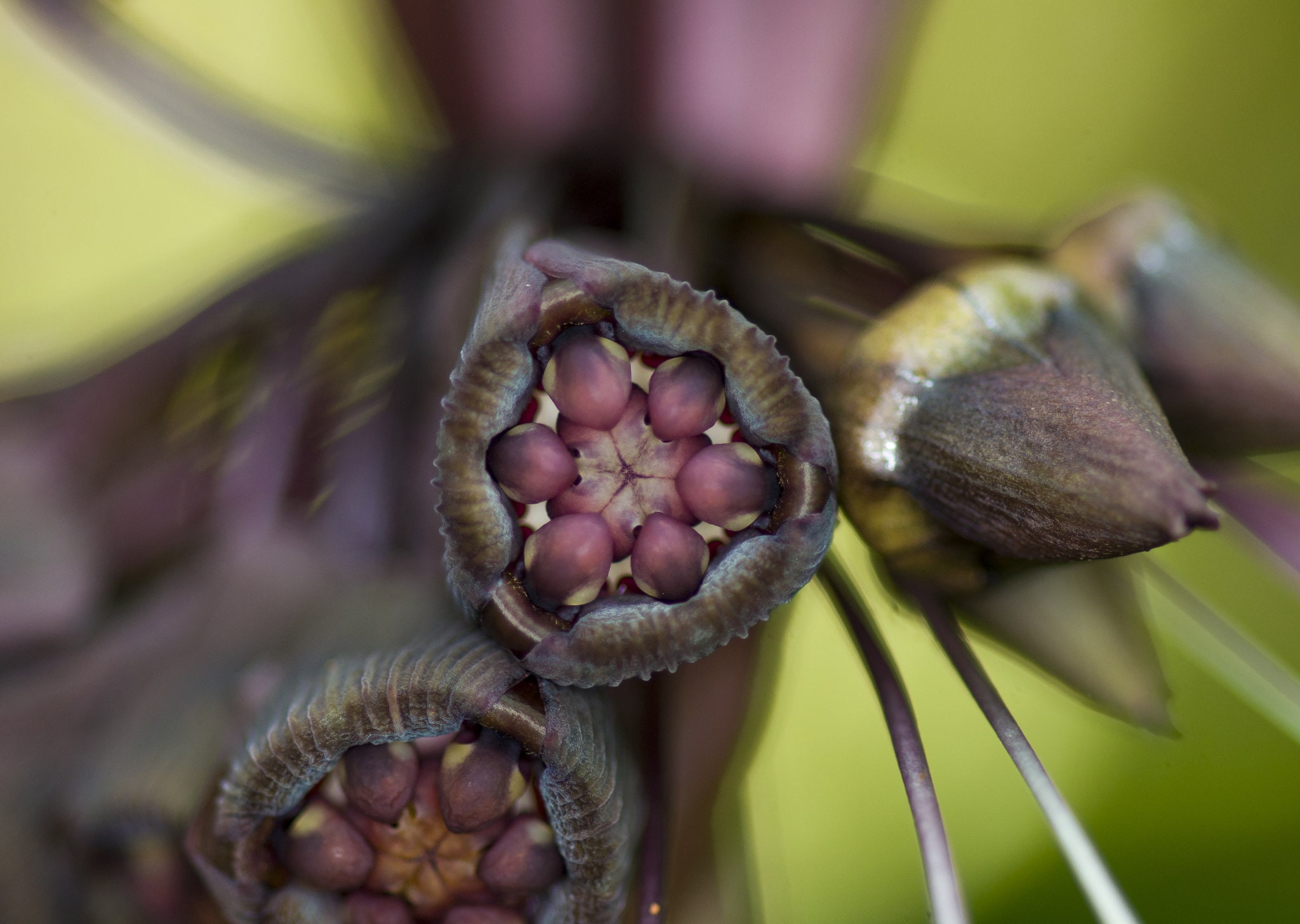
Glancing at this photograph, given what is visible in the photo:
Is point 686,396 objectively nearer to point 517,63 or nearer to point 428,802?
point 428,802

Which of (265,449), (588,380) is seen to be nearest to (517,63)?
(265,449)

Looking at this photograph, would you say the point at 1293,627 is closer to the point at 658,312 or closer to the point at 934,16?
the point at 934,16

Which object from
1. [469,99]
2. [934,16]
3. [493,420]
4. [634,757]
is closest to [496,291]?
[493,420]

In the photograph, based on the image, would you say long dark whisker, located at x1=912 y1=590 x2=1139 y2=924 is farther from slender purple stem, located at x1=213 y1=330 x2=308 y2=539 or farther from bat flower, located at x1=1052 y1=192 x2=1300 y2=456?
slender purple stem, located at x1=213 y1=330 x2=308 y2=539

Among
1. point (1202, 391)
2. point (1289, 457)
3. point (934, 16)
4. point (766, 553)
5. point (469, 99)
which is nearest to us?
point (766, 553)

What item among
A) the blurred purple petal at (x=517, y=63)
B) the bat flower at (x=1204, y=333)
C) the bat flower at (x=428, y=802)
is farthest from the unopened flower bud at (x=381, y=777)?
the blurred purple petal at (x=517, y=63)

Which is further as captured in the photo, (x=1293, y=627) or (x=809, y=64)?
(x=1293, y=627)
